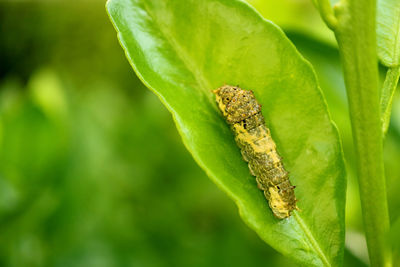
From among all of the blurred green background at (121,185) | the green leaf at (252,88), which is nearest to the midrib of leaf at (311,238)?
the green leaf at (252,88)

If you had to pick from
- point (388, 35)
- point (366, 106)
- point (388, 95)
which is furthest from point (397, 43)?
point (366, 106)

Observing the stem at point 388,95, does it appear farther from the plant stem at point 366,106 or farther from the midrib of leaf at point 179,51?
the midrib of leaf at point 179,51

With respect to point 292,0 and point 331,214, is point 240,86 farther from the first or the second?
point 292,0

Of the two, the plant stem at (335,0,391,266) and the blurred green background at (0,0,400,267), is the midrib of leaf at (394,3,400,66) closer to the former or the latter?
the plant stem at (335,0,391,266)

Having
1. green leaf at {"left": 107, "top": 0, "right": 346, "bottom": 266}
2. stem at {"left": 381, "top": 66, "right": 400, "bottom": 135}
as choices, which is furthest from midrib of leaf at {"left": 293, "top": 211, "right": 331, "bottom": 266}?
stem at {"left": 381, "top": 66, "right": 400, "bottom": 135}

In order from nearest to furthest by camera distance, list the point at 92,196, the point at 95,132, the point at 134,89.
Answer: the point at 92,196 < the point at 95,132 < the point at 134,89

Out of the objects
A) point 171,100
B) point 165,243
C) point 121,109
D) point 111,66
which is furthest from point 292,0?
point 171,100

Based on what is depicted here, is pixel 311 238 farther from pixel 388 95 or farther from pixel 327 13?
pixel 327 13

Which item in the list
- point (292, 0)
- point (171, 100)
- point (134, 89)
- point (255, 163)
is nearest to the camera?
point (171, 100)
